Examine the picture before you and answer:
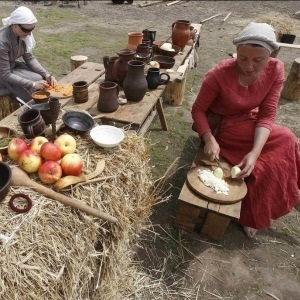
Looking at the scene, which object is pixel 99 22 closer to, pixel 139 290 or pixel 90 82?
pixel 90 82

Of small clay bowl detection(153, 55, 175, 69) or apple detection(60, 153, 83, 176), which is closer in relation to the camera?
apple detection(60, 153, 83, 176)

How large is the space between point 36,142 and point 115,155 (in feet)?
1.85

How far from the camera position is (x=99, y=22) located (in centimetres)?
1125

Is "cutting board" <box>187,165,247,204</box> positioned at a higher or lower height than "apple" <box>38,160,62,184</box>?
lower

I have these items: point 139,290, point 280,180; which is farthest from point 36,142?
point 280,180

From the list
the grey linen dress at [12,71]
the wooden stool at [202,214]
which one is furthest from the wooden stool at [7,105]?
the wooden stool at [202,214]

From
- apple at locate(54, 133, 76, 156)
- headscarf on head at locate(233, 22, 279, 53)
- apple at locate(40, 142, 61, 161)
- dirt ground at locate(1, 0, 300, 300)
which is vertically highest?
headscarf on head at locate(233, 22, 279, 53)

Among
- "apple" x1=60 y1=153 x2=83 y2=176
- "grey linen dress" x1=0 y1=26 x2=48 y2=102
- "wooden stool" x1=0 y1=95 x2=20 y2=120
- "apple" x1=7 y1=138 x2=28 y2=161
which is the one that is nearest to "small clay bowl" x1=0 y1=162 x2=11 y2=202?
"apple" x1=7 y1=138 x2=28 y2=161

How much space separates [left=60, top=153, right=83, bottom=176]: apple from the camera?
5.89 feet

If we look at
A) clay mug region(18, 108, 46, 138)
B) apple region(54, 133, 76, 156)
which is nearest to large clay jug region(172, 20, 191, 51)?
clay mug region(18, 108, 46, 138)

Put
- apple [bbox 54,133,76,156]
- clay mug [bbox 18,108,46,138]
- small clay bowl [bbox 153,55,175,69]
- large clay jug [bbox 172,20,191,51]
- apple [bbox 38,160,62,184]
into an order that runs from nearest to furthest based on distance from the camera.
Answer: apple [bbox 38,160,62,184], apple [bbox 54,133,76,156], clay mug [bbox 18,108,46,138], small clay bowl [bbox 153,55,175,69], large clay jug [bbox 172,20,191,51]

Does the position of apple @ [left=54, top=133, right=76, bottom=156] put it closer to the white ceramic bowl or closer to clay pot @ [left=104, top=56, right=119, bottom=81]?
the white ceramic bowl

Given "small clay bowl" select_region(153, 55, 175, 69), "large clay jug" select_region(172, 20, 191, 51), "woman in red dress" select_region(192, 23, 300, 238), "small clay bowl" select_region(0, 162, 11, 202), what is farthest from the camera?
"large clay jug" select_region(172, 20, 191, 51)

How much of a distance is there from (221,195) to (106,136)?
1.21 metres
